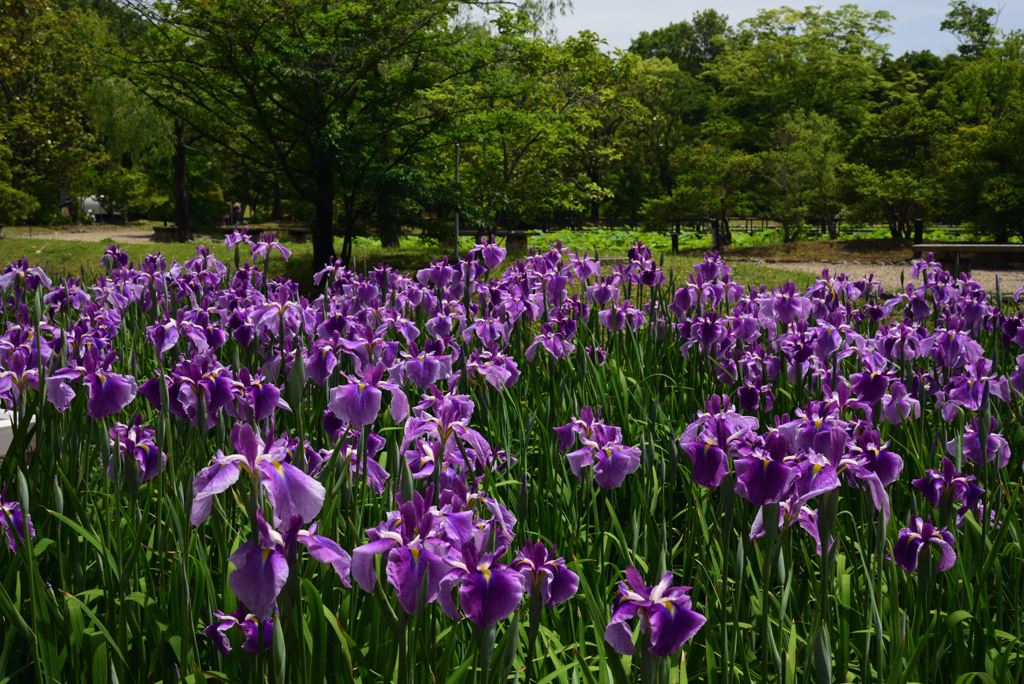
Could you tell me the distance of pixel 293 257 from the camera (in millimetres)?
14789

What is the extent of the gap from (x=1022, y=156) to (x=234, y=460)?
21459 millimetres

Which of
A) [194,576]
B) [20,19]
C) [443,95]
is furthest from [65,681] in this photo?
[20,19]

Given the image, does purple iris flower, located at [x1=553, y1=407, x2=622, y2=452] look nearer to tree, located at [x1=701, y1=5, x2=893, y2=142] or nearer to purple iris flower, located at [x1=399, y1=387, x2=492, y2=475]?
purple iris flower, located at [x1=399, y1=387, x2=492, y2=475]

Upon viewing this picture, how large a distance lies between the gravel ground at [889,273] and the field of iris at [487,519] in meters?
7.36

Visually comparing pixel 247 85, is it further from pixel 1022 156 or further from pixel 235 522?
pixel 1022 156

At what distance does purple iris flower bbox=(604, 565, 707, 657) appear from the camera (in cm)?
110

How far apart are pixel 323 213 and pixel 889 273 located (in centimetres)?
1154

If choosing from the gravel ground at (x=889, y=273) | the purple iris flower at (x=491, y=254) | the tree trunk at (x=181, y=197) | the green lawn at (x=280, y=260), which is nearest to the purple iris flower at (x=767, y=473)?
the purple iris flower at (x=491, y=254)

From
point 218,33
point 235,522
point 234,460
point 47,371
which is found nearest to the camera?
point 234,460

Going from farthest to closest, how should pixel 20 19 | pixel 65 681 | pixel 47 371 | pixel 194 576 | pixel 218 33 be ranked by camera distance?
pixel 20 19 → pixel 218 33 → pixel 47 371 → pixel 194 576 → pixel 65 681

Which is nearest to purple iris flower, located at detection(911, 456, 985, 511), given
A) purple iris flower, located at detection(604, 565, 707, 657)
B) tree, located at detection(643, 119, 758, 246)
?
purple iris flower, located at detection(604, 565, 707, 657)

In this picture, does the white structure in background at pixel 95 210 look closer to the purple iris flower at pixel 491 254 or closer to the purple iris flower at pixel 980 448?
the purple iris flower at pixel 491 254

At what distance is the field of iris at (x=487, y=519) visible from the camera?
3.85ft

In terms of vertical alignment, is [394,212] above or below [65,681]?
above
